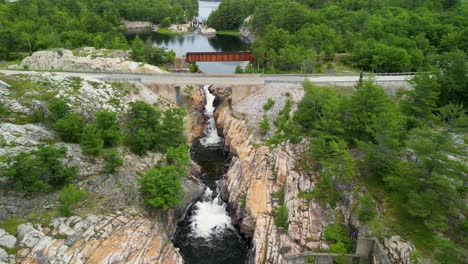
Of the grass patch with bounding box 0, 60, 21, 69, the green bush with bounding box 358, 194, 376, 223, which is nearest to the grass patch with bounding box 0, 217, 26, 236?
the green bush with bounding box 358, 194, 376, 223

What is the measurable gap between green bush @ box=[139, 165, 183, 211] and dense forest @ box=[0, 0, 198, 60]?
181ft

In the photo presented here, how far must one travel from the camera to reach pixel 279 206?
125 ft

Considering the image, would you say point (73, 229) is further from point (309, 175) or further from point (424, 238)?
point (424, 238)

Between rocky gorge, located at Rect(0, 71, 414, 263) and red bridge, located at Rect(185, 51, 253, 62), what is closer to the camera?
rocky gorge, located at Rect(0, 71, 414, 263)

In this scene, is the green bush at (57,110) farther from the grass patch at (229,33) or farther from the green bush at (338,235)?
the grass patch at (229,33)

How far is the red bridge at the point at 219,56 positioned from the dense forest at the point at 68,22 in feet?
55.2

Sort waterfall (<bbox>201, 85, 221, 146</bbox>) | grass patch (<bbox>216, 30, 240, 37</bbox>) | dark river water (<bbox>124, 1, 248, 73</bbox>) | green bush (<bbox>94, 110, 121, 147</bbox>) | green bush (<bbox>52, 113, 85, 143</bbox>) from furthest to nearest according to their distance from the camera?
grass patch (<bbox>216, 30, 240, 37</bbox>), dark river water (<bbox>124, 1, 248, 73</bbox>), waterfall (<bbox>201, 85, 221, 146</bbox>), green bush (<bbox>94, 110, 121, 147</bbox>), green bush (<bbox>52, 113, 85, 143</bbox>)

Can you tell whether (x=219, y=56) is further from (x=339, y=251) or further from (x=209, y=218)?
(x=339, y=251)

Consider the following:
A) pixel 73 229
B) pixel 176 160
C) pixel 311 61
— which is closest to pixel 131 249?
pixel 73 229

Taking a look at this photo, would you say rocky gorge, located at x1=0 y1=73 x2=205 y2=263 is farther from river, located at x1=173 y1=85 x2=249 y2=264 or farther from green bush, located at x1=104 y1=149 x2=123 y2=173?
river, located at x1=173 y1=85 x2=249 y2=264

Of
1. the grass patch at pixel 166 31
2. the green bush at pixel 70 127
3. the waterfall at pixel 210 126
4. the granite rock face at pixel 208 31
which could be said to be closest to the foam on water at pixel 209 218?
the waterfall at pixel 210 126

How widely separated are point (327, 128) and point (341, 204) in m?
9.35

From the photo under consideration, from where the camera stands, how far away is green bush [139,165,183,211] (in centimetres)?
3547

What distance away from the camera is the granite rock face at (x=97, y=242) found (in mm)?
29016
